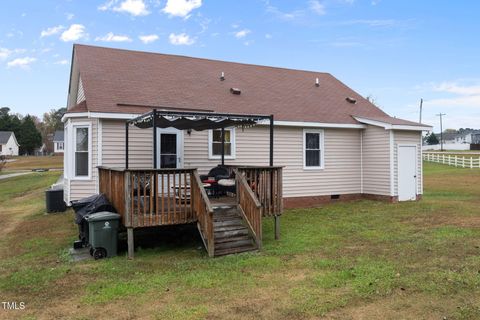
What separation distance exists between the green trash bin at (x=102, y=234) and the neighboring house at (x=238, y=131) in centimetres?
377

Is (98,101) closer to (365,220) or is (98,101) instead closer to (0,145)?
(365,220)

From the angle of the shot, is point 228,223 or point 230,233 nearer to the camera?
point 230,233

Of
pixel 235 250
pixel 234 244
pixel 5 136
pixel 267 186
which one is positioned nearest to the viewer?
pixel 235 250

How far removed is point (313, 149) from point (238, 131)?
3004 millimetres

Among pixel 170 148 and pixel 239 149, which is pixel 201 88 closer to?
pixel 239 149

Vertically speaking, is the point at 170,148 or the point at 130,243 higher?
the point at 170,148

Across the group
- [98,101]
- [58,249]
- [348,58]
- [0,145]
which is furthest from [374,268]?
[0,145]

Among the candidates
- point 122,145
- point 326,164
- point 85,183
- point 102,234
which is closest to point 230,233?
point 102,234

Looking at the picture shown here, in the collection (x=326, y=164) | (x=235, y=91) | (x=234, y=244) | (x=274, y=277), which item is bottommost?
(x=274, y=277)

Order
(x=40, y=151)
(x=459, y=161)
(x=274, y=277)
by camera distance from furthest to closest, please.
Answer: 1. (x=40, y=151)
2. (x=459, y=161)
3. (x=274, y=277)

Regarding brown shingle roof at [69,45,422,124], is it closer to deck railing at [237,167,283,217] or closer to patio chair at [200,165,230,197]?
patio chair at [200,165,230,197]

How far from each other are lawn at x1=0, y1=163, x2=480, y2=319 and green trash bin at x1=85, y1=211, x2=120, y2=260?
10.5 inches

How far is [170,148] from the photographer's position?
11.6 metres

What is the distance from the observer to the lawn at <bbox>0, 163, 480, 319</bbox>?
465 cm
